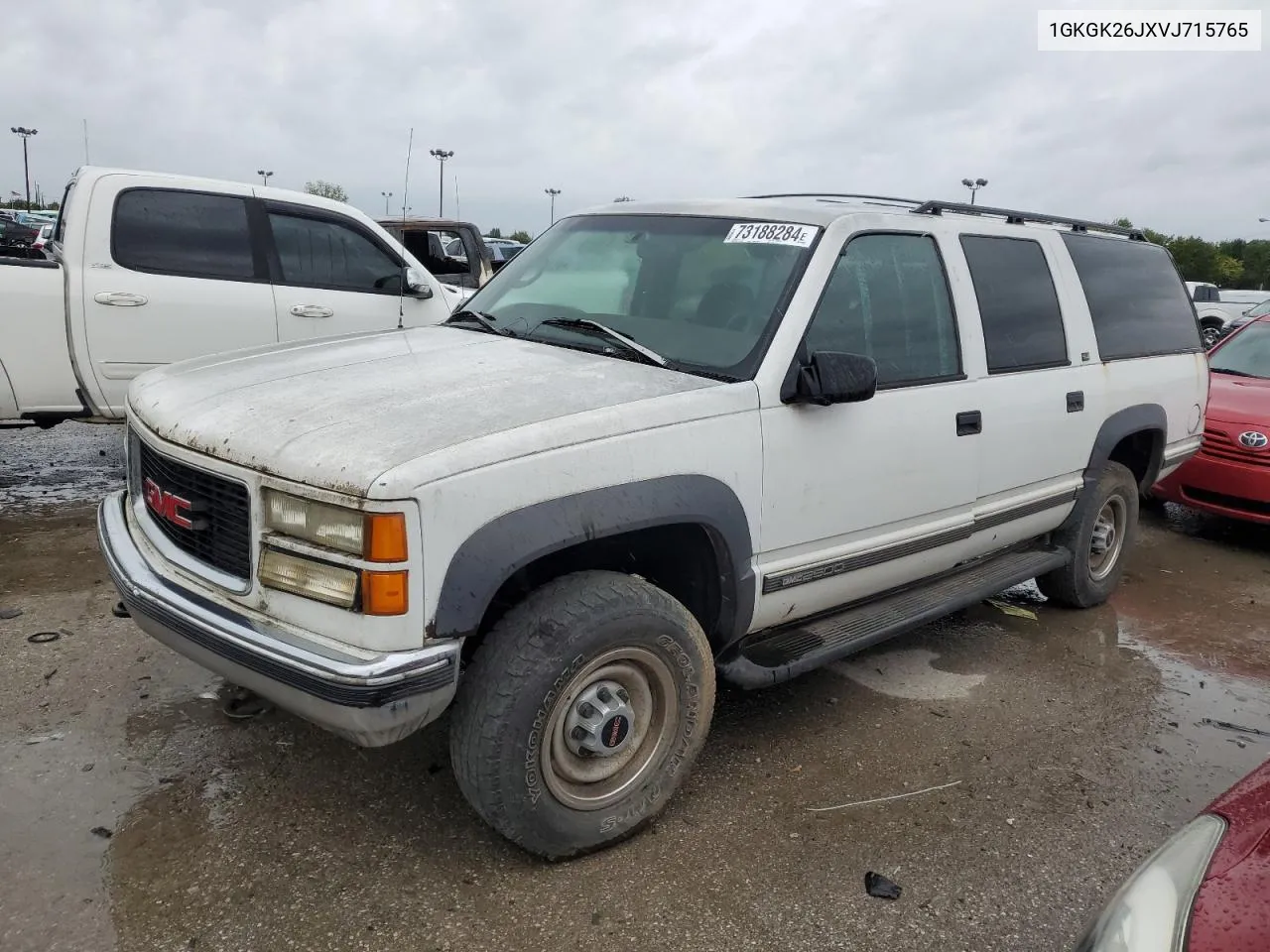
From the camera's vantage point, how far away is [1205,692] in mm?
4102

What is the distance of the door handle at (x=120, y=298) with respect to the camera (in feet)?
18.1

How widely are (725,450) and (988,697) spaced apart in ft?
6.32

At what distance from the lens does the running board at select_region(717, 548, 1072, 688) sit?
3070 mm

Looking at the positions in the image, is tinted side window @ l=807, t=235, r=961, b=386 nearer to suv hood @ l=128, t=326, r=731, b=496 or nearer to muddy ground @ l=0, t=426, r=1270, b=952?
suv hood @ l=128, t=326, r=731, b=496

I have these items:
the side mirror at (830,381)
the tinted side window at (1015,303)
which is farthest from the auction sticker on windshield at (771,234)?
the tinted side window at (1015,303)

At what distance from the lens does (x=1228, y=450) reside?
20.3ft

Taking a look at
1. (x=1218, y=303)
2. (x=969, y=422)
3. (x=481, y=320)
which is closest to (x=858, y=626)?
(x=969, y=422)

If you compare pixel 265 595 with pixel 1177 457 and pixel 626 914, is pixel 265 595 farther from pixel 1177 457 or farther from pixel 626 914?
pixel 1177 457

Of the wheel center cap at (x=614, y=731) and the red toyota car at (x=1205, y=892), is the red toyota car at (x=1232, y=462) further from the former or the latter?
the red toyota car at (x=1205, y=892)

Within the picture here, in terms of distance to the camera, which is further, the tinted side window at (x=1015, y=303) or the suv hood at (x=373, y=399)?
the tinted side window at (x=1015, y=303)

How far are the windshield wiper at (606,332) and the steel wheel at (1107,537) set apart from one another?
292 centimetres

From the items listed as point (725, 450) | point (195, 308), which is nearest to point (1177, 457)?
point (725, 450)

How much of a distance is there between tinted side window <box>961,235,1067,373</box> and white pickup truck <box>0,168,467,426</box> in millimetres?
3045

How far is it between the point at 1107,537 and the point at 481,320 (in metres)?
3.45
